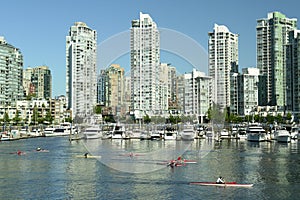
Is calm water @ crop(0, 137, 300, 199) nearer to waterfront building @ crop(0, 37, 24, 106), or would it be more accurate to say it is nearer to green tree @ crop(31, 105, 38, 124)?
green tree @ crop(31, 105, 38, 124)

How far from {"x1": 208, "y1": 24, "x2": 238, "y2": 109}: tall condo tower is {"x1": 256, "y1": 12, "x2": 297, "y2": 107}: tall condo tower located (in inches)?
→ 387

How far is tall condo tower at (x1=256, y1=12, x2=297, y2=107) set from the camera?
527 feet

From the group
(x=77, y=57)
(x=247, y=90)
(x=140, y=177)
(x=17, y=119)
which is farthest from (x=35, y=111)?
(x=140, y=177)

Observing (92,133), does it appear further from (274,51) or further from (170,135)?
(274,51)

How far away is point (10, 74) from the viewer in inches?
5714

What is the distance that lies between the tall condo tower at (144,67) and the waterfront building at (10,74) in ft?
190

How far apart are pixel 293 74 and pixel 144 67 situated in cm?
8722

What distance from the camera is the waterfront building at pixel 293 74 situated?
144125 mm

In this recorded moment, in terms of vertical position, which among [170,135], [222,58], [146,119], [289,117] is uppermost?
[222,58]

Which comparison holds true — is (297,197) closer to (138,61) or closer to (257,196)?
(257,196)

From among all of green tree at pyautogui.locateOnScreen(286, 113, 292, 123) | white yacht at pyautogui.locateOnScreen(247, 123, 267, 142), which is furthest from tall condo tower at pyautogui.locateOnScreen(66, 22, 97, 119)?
white yacht at pyautogui.locateOnScreen(247, 123, 267, 142)

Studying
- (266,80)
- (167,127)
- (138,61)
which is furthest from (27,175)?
(266,80)

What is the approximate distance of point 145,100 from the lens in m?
86.8

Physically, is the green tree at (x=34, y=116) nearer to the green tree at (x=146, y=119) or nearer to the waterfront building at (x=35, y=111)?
the waterfront building at (x=35, y=111)
